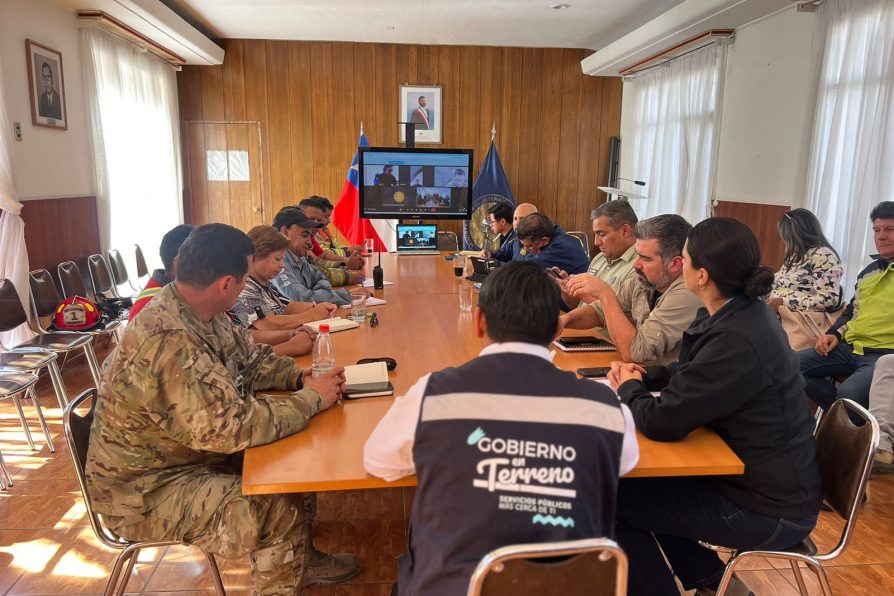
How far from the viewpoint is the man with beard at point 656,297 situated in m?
2.24

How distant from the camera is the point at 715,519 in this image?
1.66 m

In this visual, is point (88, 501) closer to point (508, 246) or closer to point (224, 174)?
point (508, 246)

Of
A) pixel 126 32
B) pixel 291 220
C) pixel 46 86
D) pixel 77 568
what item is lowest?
pixel 77 568

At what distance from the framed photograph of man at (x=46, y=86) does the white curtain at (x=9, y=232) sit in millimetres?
469

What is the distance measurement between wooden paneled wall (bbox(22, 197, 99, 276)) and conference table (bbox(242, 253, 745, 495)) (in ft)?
9.00

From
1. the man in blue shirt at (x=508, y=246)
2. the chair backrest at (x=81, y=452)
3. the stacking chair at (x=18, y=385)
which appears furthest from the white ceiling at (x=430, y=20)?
the chair backrest at (x=81, y=452)

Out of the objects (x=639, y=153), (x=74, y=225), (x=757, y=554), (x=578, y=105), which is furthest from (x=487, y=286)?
(x=578, y=105)

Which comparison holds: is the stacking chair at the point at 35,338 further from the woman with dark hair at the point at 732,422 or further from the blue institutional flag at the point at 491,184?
the blue institutional flag at the point at 491,184

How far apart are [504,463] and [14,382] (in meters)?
2.91

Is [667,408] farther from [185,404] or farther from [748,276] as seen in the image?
[185,404]

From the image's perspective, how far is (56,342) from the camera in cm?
369

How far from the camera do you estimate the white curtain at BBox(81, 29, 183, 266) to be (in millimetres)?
5422

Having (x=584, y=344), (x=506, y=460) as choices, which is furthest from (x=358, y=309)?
(x=506, y=460)

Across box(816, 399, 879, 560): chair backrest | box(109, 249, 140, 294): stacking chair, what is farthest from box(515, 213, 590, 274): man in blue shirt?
box(109, 249, 140, 294): stacking chair
